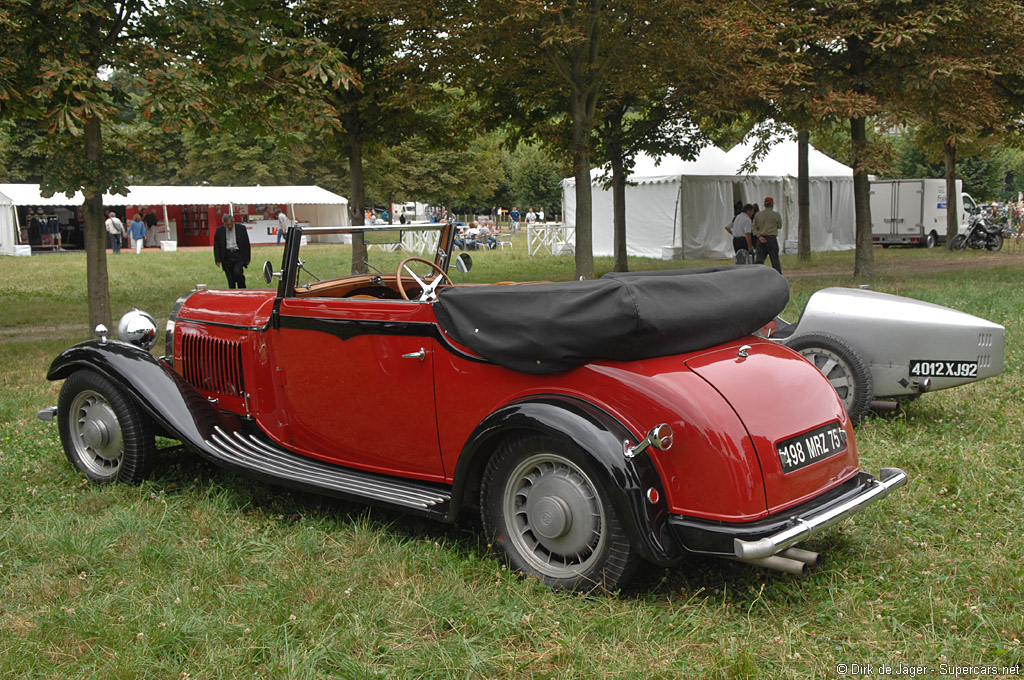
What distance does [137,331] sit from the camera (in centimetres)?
559

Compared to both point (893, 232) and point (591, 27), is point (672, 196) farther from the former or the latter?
point (591, 27)

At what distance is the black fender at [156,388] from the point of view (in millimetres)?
4590

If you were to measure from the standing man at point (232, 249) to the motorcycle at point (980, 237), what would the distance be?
858 inches

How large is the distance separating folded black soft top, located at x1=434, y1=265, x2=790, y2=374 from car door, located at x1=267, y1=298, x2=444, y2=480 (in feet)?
0.99

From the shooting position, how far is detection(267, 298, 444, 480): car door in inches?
155

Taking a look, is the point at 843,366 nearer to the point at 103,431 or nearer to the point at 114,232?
the point at 103,431

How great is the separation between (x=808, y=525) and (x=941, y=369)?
9.90 ft

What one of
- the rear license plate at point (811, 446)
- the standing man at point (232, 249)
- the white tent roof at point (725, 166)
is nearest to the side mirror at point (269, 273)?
the rear license plate at point (811, 446)

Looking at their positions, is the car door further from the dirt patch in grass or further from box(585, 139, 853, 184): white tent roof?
box(585, 139, 853, 184): white tent roof

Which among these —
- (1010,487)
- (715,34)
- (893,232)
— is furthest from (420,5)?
(893,232)

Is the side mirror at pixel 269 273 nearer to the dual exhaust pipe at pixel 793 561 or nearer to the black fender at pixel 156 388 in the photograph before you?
the black fender at pixel 156 388

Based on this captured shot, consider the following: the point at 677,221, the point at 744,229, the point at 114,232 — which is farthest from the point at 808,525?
the point at 114,232

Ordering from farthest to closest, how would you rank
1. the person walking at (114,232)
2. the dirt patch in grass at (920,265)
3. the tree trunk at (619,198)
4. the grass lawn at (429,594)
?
the person walking at (114,232)
the tree trunk at (619,198)
the dirt patch in grass at (920,265)
the grass lawn at (429,594)

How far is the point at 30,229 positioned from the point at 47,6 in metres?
33.8
